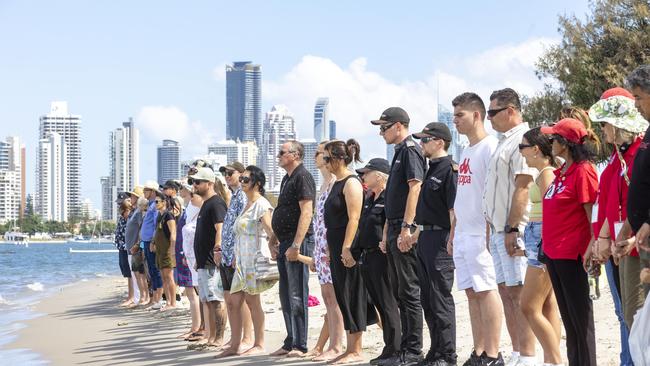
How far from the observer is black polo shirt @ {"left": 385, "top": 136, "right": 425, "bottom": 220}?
7906mm

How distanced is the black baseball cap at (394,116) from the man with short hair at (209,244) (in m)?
2.56

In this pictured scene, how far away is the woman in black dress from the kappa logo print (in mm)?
1434

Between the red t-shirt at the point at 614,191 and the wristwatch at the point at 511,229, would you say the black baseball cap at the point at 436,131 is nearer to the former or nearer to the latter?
the wristwatch at the point at 511,229

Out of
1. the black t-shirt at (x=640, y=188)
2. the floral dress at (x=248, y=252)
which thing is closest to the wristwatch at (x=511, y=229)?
the black t-shirt at (x=640, y=188)

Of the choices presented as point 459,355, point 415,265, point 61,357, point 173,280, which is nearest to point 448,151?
point 415,265

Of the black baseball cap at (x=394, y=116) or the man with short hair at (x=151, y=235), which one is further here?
the man with short hair at (x=151, y=235)

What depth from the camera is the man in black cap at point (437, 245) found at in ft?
24.5

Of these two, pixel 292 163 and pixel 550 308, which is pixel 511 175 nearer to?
pixel 550 308

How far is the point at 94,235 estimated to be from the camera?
182 meters

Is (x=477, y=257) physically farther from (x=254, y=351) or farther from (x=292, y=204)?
(x=254, y=351)

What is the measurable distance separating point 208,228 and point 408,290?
9.63 feet

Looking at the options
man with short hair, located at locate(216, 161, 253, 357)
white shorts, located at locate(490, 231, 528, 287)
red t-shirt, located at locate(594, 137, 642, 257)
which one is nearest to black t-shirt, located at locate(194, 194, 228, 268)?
man with short hair, located at locate(216, 161, 253, 357)

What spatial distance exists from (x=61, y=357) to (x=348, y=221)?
4211 millimetres

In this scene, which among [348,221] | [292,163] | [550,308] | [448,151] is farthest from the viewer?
[292,163]
